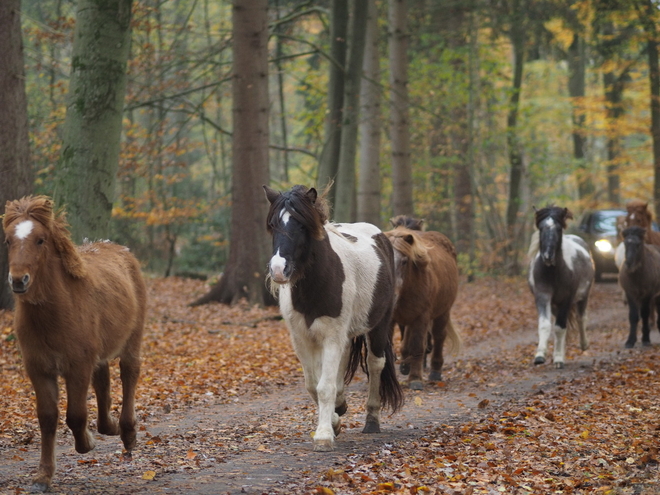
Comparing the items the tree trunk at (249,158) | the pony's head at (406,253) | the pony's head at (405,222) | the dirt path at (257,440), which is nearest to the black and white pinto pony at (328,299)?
the dirt path at (257,440)

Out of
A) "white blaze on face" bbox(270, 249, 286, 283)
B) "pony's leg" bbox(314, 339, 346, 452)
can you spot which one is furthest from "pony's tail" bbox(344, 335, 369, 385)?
"white blaze on face" bbox(270, 249, 286, 283)

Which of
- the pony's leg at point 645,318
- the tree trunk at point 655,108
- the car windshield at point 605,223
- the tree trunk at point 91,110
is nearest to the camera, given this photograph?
the tree trunk at point 91,110

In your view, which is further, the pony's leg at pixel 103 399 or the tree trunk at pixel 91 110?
the tree trunk at pixel 91 110

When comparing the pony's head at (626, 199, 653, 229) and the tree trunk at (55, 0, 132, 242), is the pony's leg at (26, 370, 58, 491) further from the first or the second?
the pony's head at (626, 199, 653, 229)

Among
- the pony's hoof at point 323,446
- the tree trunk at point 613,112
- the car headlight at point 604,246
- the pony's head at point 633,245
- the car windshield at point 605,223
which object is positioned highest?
the tree trunk at point 613,112

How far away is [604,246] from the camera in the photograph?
25.2 m

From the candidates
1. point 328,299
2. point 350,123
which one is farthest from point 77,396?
point 350,123

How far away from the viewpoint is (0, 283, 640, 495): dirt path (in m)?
5.49

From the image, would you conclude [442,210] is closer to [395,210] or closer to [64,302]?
[395,210]

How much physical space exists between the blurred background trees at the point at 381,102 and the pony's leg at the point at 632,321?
722 centimetres

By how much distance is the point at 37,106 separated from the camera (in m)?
21.3

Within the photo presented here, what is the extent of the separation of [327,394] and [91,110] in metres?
6.34

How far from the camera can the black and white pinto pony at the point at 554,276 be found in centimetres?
1205

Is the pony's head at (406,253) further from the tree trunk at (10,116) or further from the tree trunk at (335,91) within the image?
the tree trunk at (335,91)
